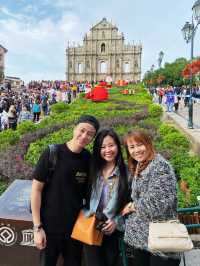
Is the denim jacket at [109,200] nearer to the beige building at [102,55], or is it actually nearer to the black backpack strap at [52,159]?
the black backpack strap at [52,159]

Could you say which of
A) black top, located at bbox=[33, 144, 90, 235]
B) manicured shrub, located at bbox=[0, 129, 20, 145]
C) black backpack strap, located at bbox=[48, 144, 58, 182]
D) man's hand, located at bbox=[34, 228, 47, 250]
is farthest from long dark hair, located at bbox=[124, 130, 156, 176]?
manicured shrub, located at bbox=[0, 129, 20, 145]

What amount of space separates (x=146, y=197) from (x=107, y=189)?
0.36 metres

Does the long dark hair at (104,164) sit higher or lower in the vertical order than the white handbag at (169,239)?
higher

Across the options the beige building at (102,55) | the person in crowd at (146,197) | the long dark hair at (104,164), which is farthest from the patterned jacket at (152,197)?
the beige building at (102,55)

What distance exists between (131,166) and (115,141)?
23cm

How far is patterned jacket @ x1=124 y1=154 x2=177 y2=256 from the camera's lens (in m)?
2.68

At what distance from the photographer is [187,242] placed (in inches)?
98.3

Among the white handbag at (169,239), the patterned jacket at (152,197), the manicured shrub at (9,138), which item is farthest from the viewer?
the manicured shrub at (9,138)

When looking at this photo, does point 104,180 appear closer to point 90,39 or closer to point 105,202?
point 105,202

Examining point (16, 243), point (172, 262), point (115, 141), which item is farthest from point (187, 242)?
point (16, 243)

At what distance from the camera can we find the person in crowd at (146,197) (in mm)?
2684

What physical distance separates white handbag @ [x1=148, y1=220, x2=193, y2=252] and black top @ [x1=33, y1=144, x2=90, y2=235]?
656 mm

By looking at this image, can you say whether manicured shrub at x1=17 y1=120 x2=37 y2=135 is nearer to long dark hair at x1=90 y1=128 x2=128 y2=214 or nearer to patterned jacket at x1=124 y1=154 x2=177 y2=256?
long dark hair at x1=90 y1=128 x2=128 y2=214

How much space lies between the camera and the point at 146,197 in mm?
2723
